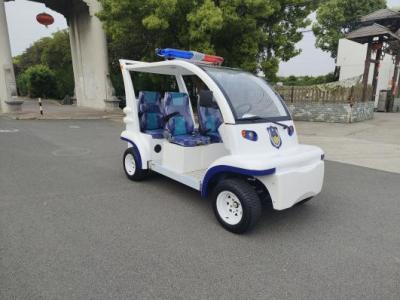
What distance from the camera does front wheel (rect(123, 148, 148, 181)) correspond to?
4438mm

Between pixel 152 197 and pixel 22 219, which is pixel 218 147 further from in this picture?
pixel 22 219

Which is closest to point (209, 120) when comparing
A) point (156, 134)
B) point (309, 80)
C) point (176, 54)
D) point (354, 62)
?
point (156, 134)

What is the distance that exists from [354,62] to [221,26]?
666 inches

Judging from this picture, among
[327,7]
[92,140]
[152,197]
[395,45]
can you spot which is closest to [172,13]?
[92,140]

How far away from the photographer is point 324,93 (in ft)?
38.7

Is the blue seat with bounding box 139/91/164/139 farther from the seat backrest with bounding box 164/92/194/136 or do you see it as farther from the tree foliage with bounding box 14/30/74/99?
the tree foliage with bounding box 14/30/74/99

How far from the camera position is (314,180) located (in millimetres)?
3076

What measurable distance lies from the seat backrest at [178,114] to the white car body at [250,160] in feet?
0.94

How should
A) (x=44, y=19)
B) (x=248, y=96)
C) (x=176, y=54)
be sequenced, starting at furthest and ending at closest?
(x=44, y=19) → (x=176, y=54) → (x=248, y=96)

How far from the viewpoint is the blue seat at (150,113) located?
451 cm

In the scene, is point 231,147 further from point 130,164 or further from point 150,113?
point 130,164

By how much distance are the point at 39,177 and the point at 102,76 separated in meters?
13.4

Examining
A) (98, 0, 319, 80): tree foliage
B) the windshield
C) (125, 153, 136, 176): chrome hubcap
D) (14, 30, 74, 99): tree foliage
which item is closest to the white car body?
the windshield

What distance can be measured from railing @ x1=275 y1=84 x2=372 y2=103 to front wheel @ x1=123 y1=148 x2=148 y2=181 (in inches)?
389
